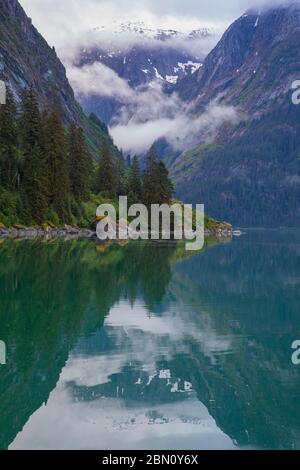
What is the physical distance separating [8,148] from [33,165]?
476 centimetres

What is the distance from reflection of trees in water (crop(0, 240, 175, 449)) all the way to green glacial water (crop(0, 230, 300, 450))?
0.24 feet

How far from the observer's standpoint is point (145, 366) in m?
19.3

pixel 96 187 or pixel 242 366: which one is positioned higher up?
pixel 96 187

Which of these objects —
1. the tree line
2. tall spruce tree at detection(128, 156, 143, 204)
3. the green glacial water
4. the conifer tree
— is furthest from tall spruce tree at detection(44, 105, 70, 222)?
the green glacial water

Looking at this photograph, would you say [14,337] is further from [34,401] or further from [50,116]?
[50,116]

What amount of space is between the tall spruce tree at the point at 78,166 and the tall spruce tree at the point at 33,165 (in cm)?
1572

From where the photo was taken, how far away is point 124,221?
121 metres

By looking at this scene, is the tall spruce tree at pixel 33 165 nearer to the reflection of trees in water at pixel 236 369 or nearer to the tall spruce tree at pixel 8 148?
the tall spruce tree at pixel 8 148

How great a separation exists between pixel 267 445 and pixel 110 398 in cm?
481

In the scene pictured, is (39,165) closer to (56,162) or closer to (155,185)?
(56,162)

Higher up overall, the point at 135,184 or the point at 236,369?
the point at 135,184

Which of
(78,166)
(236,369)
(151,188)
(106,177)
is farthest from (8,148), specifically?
(236,369)

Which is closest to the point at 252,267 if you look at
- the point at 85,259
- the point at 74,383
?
the point at 85,259
